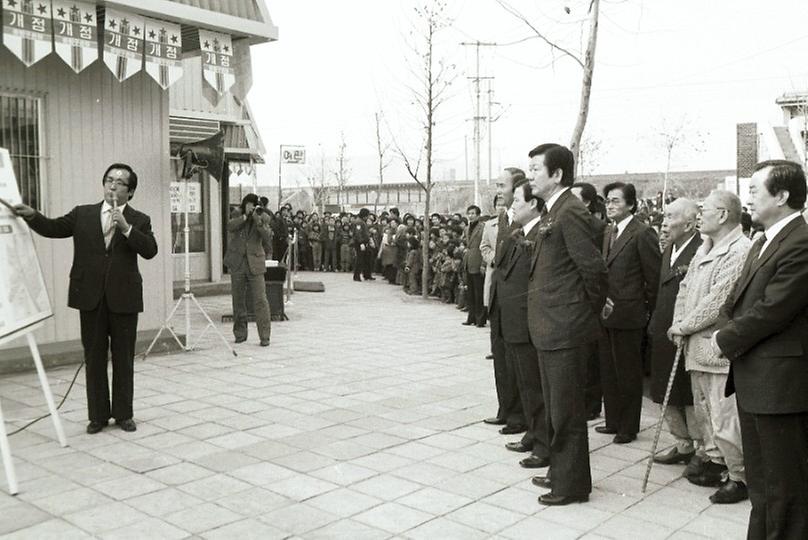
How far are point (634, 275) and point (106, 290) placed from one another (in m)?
4.02

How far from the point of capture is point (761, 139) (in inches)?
1587

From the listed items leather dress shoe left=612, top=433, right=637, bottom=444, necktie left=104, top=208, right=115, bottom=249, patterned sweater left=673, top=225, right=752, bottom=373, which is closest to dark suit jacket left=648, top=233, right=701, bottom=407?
patterned sweater left=673, top=225, right=752, bottom=373

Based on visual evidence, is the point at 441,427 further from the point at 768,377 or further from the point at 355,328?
the point at 355,328

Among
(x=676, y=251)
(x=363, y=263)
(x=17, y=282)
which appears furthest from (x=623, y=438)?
(x=363, y=263)

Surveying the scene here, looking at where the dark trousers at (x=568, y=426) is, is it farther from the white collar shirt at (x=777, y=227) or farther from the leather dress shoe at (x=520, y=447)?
the white collar shirt at (x=777, y=227)

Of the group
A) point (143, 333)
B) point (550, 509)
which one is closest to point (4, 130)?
point (143, 333)

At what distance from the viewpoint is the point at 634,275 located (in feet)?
19.5

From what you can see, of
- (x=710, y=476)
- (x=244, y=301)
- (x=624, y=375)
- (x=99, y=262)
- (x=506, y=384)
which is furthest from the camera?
(x=244, y=301)

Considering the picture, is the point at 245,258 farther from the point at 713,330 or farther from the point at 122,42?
the point at 713,330

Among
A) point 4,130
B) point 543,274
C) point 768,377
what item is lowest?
point 768,377

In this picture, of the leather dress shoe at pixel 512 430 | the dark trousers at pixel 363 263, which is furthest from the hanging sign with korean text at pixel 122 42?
the dark trousers at pixel 363 263

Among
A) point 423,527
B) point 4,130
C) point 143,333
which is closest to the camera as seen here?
point 423,527

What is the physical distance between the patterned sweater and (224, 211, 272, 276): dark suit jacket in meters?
6.51

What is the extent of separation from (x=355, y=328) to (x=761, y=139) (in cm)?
3488
